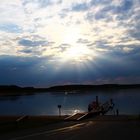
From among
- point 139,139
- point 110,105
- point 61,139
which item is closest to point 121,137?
point 139,139

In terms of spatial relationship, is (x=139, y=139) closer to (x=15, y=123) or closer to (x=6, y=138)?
(x=6, y=138)

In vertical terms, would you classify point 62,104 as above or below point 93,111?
above

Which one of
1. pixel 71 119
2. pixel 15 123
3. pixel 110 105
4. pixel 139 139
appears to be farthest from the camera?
pixel 110 105

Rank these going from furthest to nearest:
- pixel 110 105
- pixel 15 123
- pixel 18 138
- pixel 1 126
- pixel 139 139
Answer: pixel 110 105 → pixel 15 123 → pixel 1 126 → pixel 18 138 → pixel 139 139

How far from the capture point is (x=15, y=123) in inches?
1087

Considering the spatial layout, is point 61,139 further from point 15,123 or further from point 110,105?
point 110,105

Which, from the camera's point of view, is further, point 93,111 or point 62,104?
point 62,104

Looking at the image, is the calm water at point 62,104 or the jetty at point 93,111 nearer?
the jetty at point 93,111

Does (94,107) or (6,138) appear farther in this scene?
(94,107)

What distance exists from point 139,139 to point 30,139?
4835 mm

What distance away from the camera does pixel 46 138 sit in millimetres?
18406

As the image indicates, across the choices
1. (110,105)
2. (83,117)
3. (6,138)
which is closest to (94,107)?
(110,105)

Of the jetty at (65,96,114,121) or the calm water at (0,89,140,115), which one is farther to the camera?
the calm water at (0,89,140,115)

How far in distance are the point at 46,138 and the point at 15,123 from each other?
9.59 metres
